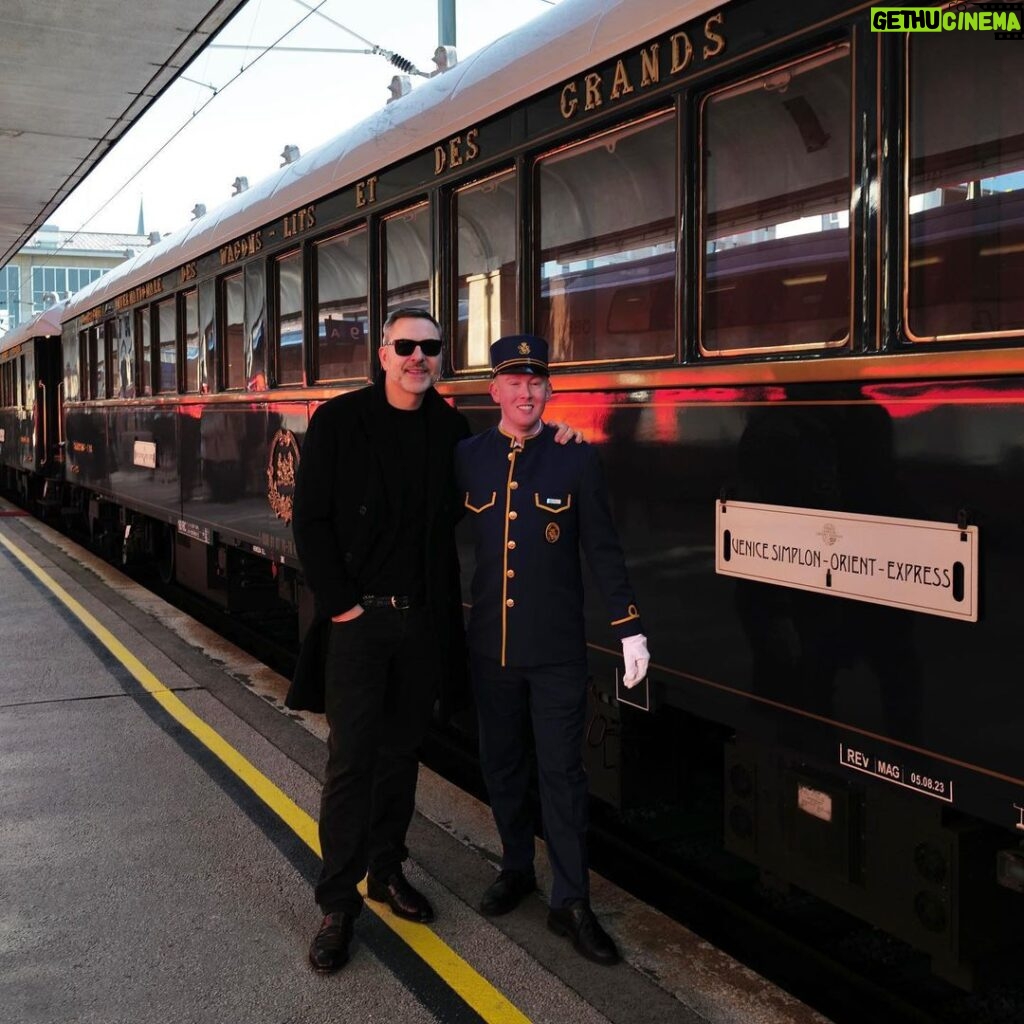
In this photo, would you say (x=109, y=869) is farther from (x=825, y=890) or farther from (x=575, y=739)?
(x=825, y=890)

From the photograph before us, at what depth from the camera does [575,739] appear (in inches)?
143

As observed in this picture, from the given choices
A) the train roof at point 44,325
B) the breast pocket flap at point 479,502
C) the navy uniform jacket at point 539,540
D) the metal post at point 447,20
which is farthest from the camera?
the train roof at point 44,325

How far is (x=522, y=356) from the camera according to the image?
354 centimetres

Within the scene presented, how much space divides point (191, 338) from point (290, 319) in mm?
2482

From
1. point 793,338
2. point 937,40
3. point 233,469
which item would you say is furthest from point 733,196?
point 233,469

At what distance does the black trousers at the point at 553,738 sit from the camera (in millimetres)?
3621

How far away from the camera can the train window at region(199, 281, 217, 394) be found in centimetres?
852

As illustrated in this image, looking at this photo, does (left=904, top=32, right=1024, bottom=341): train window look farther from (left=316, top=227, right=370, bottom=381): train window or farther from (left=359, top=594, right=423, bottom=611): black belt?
(left=316, top=227, right=370, bottom=381): train window

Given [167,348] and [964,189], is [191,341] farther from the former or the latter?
[964,189]

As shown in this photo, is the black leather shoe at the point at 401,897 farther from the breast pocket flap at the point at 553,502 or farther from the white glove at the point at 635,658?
the breast pocket flap at the point at 553,502

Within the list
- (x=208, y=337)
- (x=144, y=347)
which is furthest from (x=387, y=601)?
(x=144, y=347)

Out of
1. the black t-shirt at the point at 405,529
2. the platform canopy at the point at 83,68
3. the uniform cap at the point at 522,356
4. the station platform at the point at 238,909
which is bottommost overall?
the station platform at the point at 238,909

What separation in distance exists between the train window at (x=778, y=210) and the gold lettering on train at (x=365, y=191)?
253 cm

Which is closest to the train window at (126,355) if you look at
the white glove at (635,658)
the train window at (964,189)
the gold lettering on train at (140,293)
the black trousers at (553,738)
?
the gold lettering on train at (140,293)
